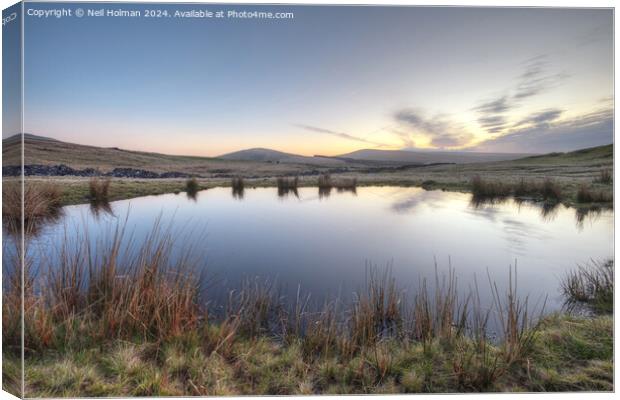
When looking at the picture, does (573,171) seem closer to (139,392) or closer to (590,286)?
(590,286)

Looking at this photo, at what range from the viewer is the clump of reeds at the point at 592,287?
293 centimetres

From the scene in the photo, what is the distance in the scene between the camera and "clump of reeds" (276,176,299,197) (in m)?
5.15

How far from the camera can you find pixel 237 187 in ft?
15.8

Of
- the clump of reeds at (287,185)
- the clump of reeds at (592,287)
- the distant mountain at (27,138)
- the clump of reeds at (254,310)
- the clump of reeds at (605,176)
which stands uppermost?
the distant mountain at (27,138)

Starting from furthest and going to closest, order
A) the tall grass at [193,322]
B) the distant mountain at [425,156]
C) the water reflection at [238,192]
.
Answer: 1. the water reflection at [238,192]
2. the distant mountain at [425,156]
3. the tall grass at [193,322]

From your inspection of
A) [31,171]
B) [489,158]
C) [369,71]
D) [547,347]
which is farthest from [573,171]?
[31,171]

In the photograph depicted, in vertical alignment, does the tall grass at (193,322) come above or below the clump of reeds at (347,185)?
below

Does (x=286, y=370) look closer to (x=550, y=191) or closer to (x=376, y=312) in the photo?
(x=376, y=312)

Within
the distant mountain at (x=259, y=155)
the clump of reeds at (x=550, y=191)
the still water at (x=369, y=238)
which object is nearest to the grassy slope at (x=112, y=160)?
the distant mountain at (x=259, y=155)

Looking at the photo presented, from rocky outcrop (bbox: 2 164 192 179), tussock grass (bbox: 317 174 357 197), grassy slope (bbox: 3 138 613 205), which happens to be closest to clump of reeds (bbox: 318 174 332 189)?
tussock grass (bbox: 317 174 357 197)

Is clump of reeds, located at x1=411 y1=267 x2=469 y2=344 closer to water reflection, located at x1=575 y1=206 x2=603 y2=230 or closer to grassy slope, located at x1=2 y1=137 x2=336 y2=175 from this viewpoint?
water reflection, located at x1=575 y1=206 x2=603 y2=230

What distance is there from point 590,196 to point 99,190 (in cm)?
581

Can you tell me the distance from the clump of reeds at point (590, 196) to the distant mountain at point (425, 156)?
0.74 metres

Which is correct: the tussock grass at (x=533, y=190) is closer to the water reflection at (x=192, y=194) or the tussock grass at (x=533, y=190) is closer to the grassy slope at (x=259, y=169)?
the grassy slope at (x=259, y=169)
